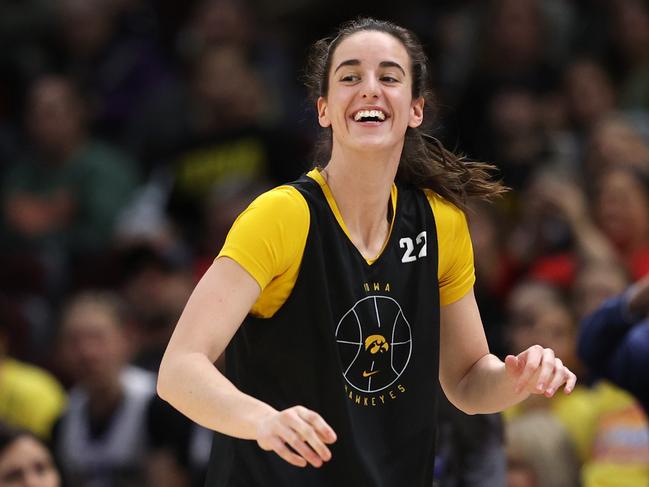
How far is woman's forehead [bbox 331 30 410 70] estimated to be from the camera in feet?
11.1

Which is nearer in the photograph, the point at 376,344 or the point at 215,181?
the point at 376,344

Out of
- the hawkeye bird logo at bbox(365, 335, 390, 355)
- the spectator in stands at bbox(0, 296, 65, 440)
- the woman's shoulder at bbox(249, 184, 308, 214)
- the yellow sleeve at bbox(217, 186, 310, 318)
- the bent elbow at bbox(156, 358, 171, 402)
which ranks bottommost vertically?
the spectator in stands at bbox(0, 296, 65, 440)

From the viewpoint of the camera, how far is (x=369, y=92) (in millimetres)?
3328

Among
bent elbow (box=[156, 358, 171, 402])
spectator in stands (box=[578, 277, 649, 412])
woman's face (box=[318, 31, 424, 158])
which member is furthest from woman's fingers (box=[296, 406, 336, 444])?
spectator in stands (box=[578, 277, 649, 412])

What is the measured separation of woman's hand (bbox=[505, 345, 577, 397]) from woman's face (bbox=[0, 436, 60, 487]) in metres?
2.57

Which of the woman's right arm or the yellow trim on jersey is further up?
the yellow trim on jersey

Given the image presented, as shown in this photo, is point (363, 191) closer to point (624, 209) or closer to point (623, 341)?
point (623, 341)

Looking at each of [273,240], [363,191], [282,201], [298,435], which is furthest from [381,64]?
[298,435]

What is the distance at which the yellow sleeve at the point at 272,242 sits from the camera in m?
3.17

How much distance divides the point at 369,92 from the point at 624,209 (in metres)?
3.82

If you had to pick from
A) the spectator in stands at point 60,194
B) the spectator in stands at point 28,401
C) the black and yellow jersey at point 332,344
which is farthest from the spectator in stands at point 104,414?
the black and yellow jersey at point 332,344

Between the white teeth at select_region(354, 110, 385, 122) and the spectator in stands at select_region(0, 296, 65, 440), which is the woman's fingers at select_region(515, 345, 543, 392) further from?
the spectator in stands at select_region(0, 296, 65, 440)

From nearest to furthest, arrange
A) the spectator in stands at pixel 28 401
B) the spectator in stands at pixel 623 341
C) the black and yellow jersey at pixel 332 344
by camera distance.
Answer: the black and yellow jersey at pixel 332 344, the spectator in stands at pixel 623 341, the spectator in stands at pixel 28 401

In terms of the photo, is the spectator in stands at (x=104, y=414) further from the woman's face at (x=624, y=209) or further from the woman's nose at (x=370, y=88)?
the woman's nose at (x=370, y=88)
